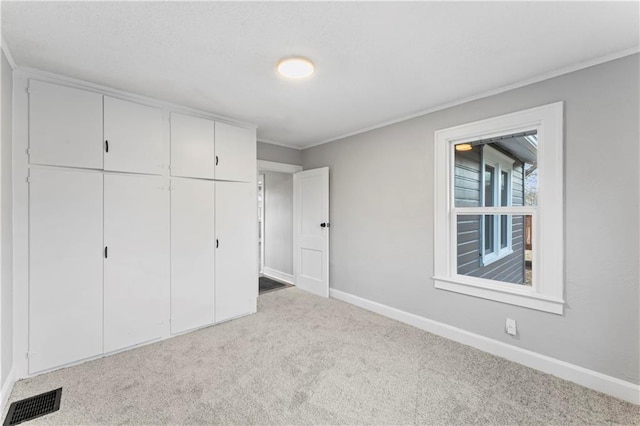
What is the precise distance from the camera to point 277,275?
→ 5336 mm

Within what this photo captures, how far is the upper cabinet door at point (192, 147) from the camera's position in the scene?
2.89m

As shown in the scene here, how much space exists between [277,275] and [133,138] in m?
3.43

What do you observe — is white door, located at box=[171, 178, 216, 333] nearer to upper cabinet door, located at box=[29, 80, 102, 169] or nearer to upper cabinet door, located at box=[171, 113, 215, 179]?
upper cabinet door, located at box=[171, 113, 215, 179]

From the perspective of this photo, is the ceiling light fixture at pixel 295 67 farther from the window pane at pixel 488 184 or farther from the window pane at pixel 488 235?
the window pane at pixel 488 235

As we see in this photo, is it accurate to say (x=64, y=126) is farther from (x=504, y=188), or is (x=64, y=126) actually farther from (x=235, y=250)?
(x=504, y=188)

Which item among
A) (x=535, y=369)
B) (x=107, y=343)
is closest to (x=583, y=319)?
(x=535, y=369)

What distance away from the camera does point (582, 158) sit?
82.4 inches

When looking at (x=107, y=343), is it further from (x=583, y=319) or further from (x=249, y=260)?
(x=583, y=319)

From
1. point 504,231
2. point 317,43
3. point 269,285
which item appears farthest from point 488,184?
point 269,285

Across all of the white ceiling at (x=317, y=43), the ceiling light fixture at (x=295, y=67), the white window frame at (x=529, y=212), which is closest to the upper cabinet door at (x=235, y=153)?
the white ceiling at (x=317, y=43)

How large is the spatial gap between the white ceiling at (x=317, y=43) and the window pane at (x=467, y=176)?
58 centimetres

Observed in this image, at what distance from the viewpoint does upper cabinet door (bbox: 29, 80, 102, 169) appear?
2178 mm

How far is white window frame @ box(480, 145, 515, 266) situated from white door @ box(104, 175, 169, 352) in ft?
10.6

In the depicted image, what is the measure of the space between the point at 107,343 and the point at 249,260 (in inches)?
60.1
